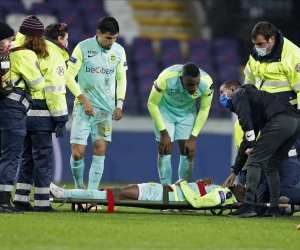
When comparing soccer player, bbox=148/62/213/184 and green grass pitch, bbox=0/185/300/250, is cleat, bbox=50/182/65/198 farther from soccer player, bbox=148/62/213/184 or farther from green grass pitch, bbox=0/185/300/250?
soccer player, bbox=148/62/213/184

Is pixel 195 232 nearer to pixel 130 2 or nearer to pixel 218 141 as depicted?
pixel 218 141

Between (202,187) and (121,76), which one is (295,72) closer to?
(202,187)

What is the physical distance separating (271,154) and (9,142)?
109 inches

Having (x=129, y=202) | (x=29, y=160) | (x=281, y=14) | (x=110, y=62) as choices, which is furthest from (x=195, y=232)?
(x=281, y=14)

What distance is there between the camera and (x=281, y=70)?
33.5 feet

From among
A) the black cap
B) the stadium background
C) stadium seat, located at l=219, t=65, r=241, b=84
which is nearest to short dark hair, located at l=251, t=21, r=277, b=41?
the black cap

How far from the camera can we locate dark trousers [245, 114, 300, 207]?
9.63 m

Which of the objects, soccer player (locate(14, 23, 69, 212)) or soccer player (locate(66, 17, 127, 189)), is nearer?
soccer player (locate(14, 23, 69, 212))

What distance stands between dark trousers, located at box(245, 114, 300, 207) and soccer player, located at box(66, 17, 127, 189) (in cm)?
209

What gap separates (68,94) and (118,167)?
1697mm

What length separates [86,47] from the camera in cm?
1103

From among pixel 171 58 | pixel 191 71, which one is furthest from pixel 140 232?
pixel 171 58

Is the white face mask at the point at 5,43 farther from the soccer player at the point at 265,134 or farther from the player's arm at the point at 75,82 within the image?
the soccer player at the point at 265,134

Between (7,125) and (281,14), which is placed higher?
(281,14)
